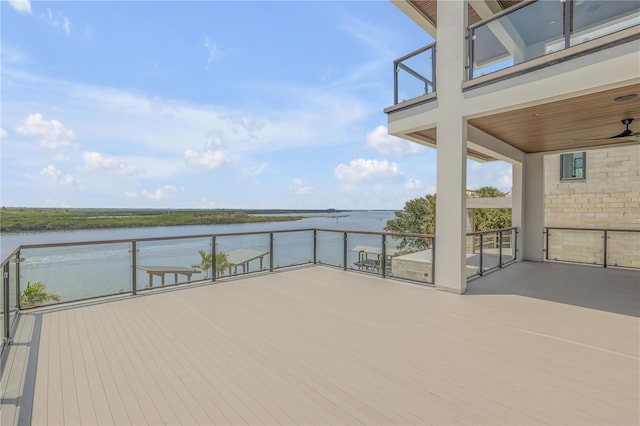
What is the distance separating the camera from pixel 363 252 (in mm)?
6551

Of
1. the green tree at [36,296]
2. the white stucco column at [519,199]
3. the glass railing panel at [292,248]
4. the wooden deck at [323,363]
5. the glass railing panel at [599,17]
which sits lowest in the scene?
the wooden deck at [323,363]

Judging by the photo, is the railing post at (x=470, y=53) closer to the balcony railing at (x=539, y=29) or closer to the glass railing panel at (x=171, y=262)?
the balcony railing at (x=539, y=29)

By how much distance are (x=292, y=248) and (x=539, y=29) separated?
18.5 feet

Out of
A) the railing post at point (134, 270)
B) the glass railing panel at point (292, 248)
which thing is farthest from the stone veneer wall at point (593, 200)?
the railing post at point (134, 270)

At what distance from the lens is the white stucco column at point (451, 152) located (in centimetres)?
456

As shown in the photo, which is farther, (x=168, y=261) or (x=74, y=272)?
(x=168, y=261)

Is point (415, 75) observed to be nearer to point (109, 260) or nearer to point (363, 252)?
point (363, 252)

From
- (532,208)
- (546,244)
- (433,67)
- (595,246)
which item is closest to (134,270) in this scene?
(433,67)

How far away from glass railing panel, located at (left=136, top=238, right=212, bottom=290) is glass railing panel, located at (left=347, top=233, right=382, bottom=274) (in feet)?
9.47

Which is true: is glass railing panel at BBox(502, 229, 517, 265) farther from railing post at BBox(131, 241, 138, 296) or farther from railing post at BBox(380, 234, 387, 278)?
railing post at BBox(131, 241, 138, 296)

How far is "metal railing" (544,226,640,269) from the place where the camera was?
6.45m

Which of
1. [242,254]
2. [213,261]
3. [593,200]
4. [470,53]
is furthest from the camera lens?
[593,200]

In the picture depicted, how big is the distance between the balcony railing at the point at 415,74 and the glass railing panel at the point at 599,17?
1.82m

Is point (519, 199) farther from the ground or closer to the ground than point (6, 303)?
farther from the ground
